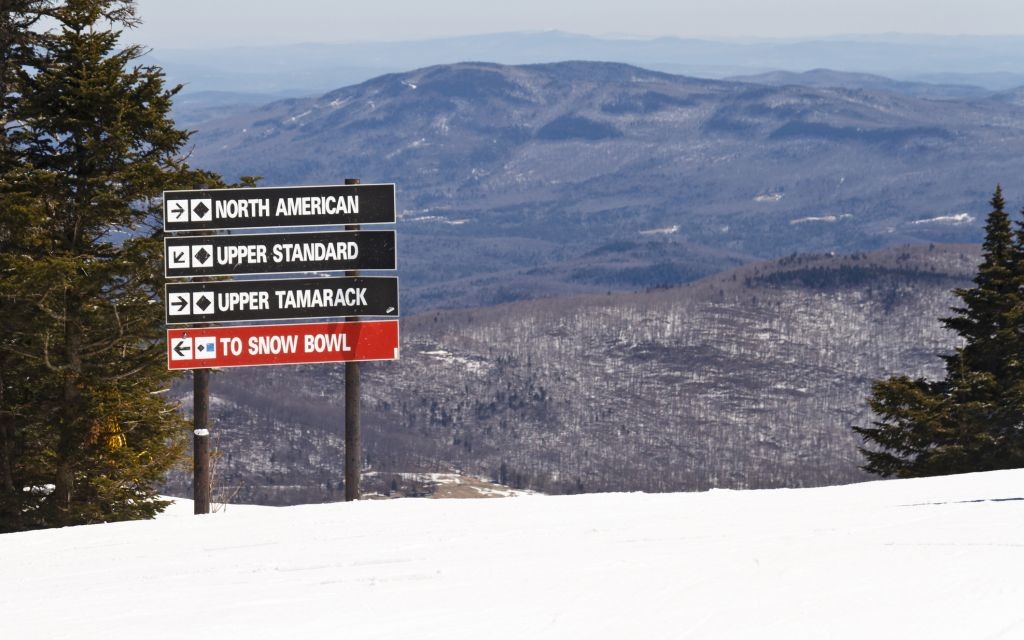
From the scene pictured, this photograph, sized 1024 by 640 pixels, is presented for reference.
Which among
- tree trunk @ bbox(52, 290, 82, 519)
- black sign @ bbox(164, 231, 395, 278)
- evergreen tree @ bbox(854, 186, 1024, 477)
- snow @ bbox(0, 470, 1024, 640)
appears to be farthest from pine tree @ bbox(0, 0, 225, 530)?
evergreen tree @ bbox(854, 186, 1024, 477)

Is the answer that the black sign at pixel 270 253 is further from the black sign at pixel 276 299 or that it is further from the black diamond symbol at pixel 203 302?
the black diamond symbol at pixel 203 302

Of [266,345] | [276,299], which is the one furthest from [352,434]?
[276,299]

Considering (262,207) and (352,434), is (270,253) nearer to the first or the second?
(262,207)

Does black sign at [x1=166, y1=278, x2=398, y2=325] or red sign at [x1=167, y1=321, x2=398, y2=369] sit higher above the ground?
black sign at [x1=166, y1=278, x2=398, y2=325]

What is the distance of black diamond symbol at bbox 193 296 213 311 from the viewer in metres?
19.7

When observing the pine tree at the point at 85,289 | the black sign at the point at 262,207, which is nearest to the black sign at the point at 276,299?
the black sign at the point at 262,207

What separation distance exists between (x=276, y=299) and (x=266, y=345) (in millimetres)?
712

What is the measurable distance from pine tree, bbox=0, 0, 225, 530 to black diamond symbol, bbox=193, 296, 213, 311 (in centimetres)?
538

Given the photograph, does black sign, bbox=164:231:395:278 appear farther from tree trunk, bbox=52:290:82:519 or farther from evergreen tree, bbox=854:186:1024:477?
evergreen tree, bbox=854:186:1024:477

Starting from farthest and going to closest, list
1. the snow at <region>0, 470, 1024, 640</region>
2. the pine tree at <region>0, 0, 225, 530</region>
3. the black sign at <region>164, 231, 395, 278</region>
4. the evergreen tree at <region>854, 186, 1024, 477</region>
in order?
the evergreen tree at <region>854, 186, 1024, 477</region>
the pine tree at <region>0, 0, 225, 530</region>
the black sign at <region>164, 231, 395, 278</region>
the snow at <region>0, 470, 1024, 640</region>

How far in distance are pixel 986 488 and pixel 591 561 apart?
740 centimetres

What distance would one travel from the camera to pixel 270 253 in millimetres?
19672

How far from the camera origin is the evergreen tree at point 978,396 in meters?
36.2

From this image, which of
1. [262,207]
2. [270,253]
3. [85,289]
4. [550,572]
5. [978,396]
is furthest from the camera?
[978,396]
